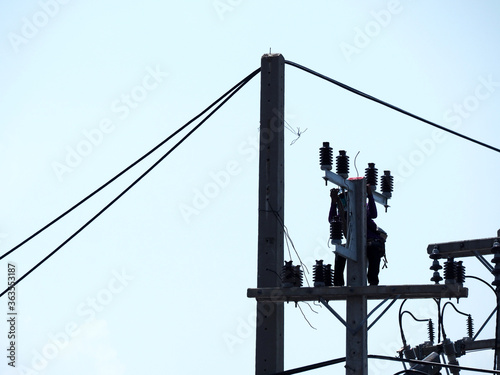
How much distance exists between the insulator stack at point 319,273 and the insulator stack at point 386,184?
1916 millimetres

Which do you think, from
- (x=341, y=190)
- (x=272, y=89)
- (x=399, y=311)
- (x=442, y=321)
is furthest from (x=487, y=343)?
(x=272, y=89)

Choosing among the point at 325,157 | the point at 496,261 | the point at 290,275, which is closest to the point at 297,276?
the point at 290,275

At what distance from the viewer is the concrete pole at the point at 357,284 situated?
1266 centimetres

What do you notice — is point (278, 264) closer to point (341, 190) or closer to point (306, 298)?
point (306, 298)

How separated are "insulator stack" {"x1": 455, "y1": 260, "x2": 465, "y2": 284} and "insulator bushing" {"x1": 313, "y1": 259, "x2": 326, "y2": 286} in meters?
1.56

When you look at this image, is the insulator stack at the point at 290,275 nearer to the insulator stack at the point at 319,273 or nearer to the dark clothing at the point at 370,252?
the insulator stack at the point at 319,273

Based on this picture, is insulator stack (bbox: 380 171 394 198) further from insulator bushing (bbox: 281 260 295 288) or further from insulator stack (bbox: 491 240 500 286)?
insulator bushing (bbox: 281 260 295 288)

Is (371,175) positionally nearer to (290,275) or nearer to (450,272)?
(450,272)

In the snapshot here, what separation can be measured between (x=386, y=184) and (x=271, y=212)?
206 centimetres

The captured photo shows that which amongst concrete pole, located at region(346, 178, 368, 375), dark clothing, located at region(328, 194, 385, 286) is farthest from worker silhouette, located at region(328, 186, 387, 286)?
concrete pole, located at region(346, 178, 368, 375)

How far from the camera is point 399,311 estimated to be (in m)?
15.9

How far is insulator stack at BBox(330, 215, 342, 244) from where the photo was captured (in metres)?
13.1

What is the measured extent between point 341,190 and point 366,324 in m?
1.82

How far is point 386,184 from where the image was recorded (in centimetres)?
1445
